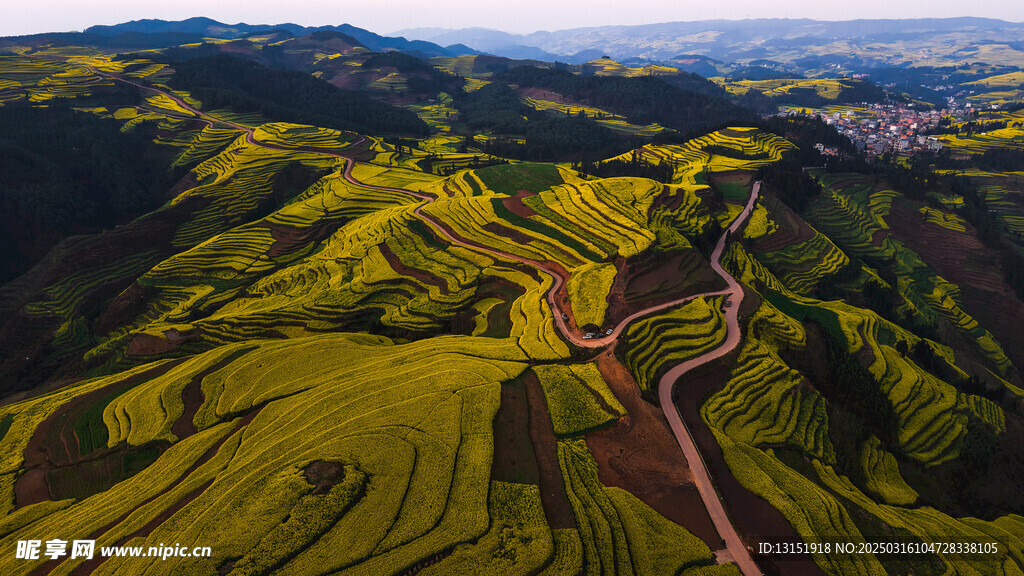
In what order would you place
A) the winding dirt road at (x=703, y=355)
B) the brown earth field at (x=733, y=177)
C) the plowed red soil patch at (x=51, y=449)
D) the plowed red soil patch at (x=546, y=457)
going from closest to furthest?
the plowed red soil patch at (x=546, y=457), the winding dirt road at (x=703, y=355), the plowed red soil patch at (x=51, y=449), the brown earth field at (x=733, y=177)

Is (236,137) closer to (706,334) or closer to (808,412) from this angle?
(706,334)

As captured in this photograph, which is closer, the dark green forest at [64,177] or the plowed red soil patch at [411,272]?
the plowed red soil patch at [411,272]

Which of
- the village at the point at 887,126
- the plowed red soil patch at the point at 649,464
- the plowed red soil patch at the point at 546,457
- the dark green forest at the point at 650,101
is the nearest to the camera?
the plowed red soil patch at the point at 546,457

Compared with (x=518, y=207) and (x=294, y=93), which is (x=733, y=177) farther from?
(x=294, y=93)

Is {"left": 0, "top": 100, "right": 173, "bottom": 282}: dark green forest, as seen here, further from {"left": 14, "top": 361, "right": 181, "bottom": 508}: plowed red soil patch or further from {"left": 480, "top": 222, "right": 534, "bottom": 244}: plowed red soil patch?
{"left": 480, "top": 222, "right": 534, "bottom": 244}: plowed red soil patch

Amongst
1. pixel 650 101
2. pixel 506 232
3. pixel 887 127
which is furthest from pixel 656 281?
pixel 887 127

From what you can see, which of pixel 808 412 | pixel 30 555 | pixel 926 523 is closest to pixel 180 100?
pixel 30 555

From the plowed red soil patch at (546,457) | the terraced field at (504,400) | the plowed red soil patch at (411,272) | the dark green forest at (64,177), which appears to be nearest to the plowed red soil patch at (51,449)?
the terraced field at (504,400)

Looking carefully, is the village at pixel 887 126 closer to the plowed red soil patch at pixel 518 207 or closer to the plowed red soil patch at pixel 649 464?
the plowed red soil patch at pixel 518 207
